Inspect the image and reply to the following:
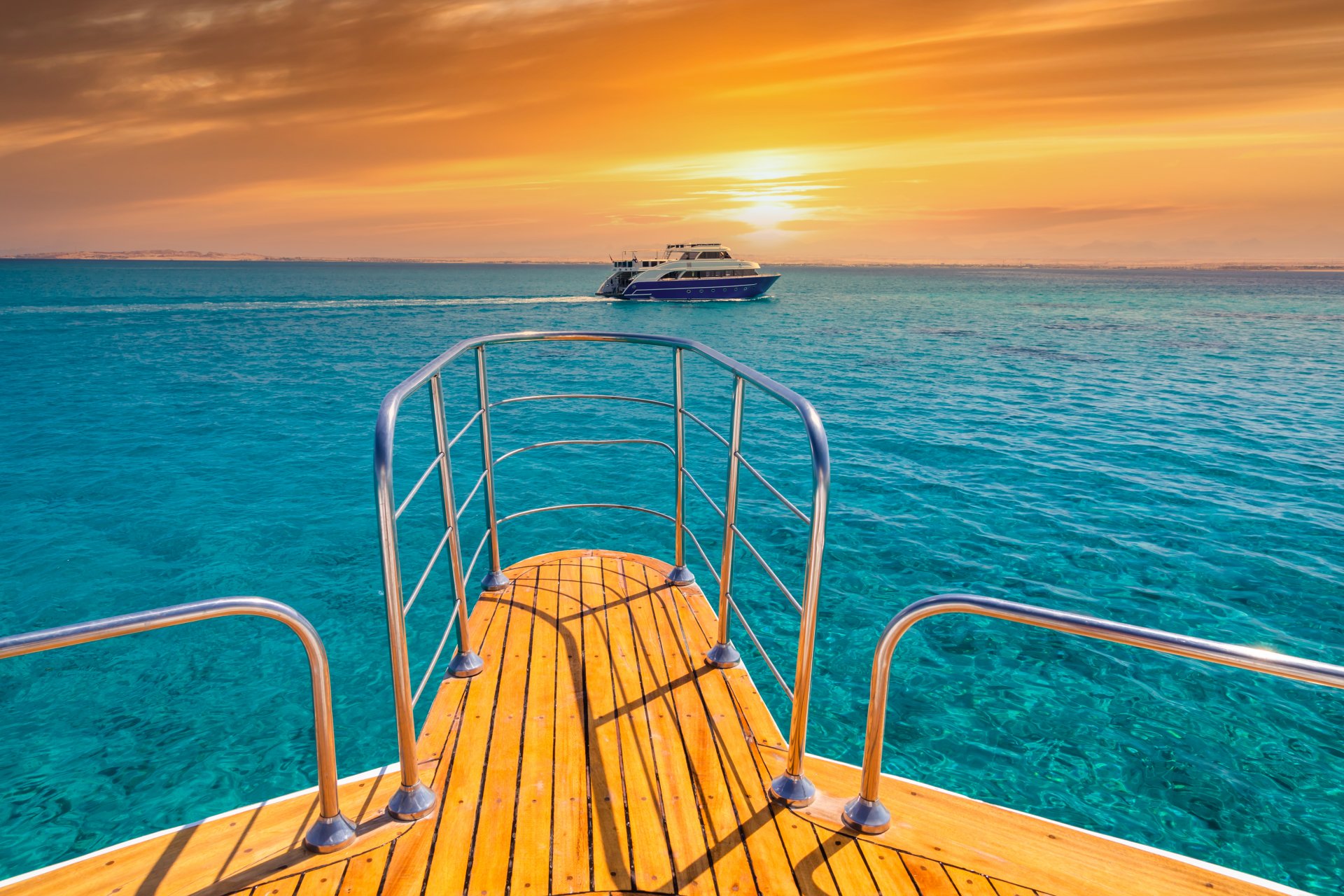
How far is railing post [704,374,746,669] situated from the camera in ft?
8.60

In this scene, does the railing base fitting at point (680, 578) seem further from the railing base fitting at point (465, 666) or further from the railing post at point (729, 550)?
the railing base fitting at point (465, 666)

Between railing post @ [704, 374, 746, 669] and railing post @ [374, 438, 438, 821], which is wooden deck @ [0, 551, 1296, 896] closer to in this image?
railing post @ [374, 438, 438, 821]

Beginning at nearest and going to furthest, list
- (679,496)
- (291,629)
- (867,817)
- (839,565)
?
1. (291,629)
2. (867,817)
3. (679,496)
4. (839,565)

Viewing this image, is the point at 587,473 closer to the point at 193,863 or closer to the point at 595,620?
the point at 595,620

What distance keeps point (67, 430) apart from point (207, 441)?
3491 mm

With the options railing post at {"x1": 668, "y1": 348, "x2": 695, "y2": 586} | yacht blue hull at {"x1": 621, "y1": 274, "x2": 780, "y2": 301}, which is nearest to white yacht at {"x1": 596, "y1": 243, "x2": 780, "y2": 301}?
yacht blue hull at {"x1": 621, "y1": 274, "x2": 780, "y2": 301}

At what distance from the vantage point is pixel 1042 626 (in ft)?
5.41

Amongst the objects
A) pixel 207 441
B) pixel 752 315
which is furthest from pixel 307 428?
pixel 752 315

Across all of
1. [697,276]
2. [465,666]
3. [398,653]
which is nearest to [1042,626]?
[398,653]

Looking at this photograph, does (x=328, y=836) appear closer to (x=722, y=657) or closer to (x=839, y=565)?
(x=722, y=657)

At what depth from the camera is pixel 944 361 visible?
25750 millimetres

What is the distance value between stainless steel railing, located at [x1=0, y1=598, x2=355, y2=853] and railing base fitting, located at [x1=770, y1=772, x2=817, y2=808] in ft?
4.26

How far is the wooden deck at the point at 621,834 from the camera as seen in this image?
1836 millimetres

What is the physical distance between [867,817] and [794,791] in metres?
0.24
